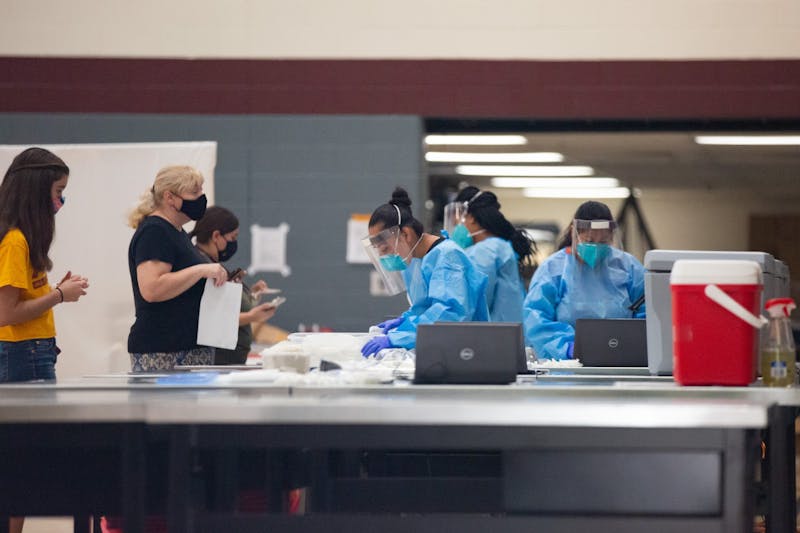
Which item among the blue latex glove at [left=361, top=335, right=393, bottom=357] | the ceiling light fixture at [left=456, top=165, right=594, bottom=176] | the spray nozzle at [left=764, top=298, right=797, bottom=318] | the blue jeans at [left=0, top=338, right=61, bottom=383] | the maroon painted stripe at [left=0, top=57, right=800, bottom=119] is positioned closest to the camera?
the spray nozzle at [left=764, top=298, right=797, bottom=318]

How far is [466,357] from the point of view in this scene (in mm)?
2633

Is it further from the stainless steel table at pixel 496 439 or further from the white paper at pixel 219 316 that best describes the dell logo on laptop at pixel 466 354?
the white paper at pixel 219 316

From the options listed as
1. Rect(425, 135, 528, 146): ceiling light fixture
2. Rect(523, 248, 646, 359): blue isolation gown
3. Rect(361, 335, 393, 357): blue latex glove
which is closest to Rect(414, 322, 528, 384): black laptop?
Rect(361, 335, 393, 357): blue latex glove

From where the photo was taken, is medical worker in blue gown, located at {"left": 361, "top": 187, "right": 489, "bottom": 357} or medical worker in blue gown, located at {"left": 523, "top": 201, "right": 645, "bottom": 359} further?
medical worker in blue gown, located at {"left": 523, "top": 201, "right": 645, "bottom": 359}

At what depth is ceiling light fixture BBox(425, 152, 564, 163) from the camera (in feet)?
24.0

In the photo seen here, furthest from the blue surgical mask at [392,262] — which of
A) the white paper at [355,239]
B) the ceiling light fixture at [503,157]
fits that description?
the ceiling light fixture at [503,157]

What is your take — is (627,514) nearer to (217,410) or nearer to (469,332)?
(469,332)

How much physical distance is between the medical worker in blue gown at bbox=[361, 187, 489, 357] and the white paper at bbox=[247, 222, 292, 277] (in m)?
2.56

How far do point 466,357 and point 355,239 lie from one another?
3912 millimetres

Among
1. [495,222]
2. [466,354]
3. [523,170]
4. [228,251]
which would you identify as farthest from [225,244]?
[523,170]

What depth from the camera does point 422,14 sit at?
6.56m

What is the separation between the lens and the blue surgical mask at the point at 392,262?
12.6ft

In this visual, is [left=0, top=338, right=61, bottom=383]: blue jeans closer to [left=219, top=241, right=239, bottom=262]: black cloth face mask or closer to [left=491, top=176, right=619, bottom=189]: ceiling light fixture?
[left=219, top=241, right=239, bottom=262]: black cloth face mask

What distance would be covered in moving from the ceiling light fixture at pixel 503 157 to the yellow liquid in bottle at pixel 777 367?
14.7ft
